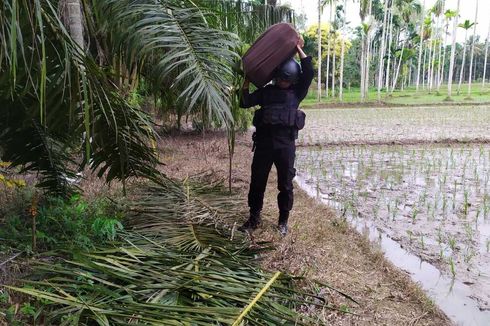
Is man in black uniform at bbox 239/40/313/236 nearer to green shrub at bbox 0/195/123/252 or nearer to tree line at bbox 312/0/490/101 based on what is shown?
green shrub at bbox 0/195/123/252

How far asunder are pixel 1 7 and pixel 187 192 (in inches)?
98.0

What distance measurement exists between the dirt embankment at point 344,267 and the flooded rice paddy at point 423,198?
0.84ft

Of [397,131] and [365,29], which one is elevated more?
[365,29]

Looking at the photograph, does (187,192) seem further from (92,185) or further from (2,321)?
(2,321)

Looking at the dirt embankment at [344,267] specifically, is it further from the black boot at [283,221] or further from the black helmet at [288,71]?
the black helmet at [288,71]

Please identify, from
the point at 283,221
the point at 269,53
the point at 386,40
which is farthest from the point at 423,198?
the point at 386,40

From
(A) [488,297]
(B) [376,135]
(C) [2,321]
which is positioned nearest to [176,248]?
(C) [2,321]

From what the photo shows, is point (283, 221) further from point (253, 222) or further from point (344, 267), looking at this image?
point (344, 267)

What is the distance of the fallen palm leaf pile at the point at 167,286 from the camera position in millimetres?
1870

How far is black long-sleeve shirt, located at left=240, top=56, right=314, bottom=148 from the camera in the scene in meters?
3.49

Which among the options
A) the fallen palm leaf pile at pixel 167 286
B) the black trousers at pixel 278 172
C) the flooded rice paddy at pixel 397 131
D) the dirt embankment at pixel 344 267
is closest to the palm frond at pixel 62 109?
the fallen palm leaf pile at pixel 167 286

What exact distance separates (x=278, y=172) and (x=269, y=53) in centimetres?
96

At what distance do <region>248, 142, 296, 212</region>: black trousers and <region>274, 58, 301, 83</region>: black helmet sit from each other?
53 cm

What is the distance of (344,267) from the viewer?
3.20 m
